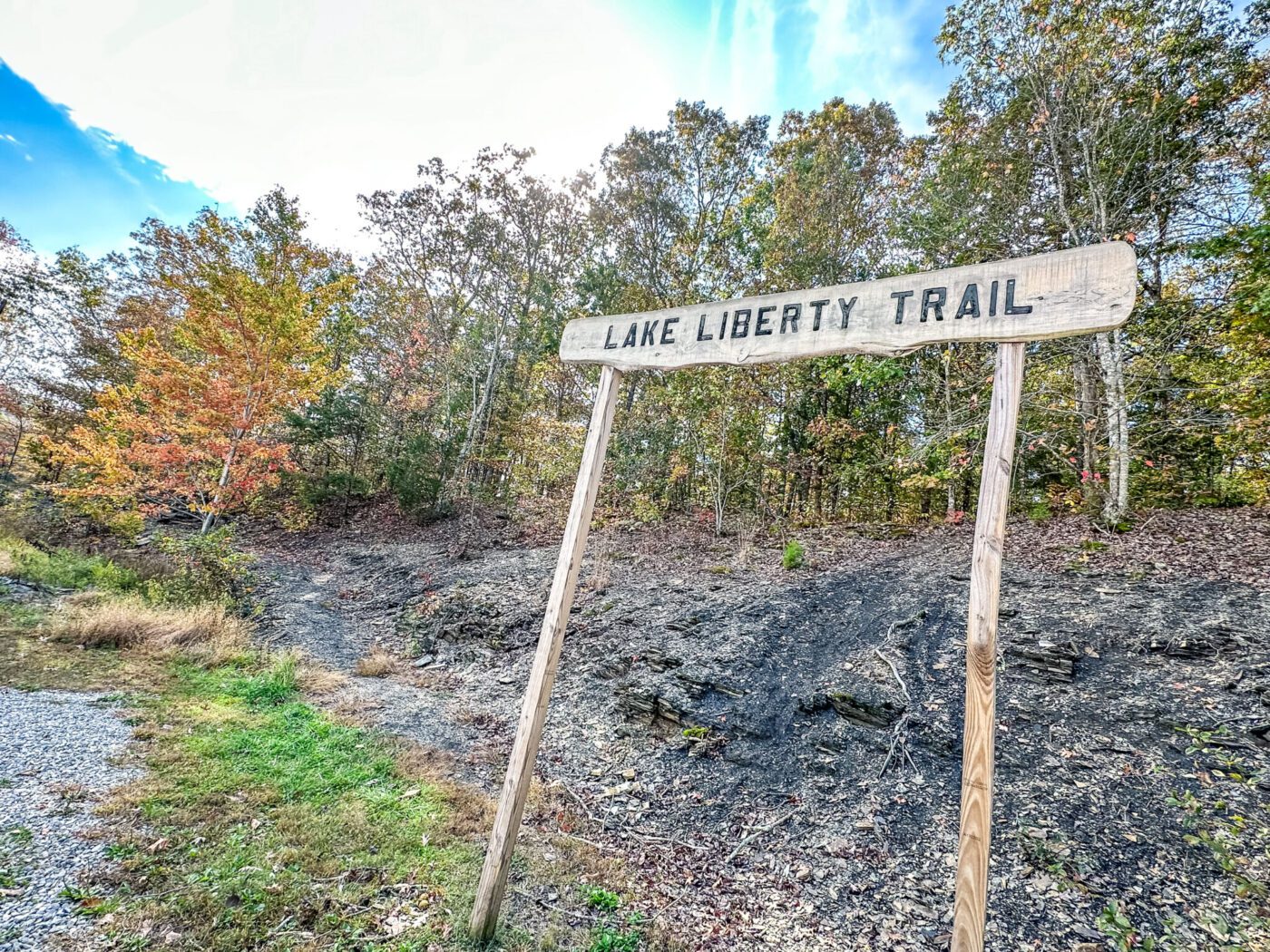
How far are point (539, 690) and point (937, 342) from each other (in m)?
2.42

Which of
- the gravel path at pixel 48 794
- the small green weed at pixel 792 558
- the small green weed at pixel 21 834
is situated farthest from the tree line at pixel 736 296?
the small green weed at pixel 21 834

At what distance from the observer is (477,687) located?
20.0ft

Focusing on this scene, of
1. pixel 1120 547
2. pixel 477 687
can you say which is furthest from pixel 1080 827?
pixel 477 687

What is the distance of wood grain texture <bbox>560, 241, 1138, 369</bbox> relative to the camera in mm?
1746

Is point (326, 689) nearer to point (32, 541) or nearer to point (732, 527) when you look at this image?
point (732, 527)

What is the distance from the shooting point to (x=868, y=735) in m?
4.07

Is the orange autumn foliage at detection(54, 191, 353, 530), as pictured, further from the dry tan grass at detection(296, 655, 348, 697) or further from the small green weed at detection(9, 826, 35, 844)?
the small green weed at detection(9, 826, 35, 844)

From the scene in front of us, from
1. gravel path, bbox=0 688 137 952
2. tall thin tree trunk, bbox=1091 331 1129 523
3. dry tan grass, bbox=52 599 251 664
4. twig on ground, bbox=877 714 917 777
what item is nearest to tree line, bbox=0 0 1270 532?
tall thin tree trunk, bbox=1091 331 1129 523

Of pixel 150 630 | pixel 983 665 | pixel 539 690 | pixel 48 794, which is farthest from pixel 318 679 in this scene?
pixel 983 665

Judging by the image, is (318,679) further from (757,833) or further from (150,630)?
(757,833)

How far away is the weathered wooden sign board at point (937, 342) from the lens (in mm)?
1688

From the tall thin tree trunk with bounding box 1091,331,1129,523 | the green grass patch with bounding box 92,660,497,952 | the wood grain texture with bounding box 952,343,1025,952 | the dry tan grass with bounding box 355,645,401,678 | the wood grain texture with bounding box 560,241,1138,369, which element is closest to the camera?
the wood grain texture with bounding box 952,343,1025,952

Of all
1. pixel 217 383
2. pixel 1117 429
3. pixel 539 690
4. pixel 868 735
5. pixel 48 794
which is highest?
pixel 1117 429

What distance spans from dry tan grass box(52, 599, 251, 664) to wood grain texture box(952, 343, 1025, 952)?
7.13 metres
